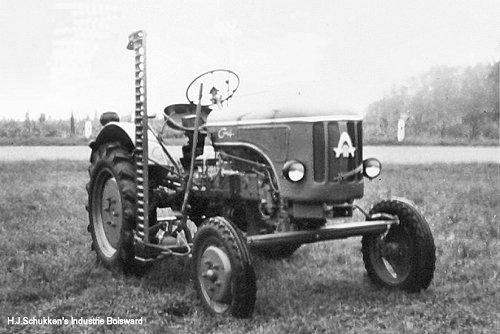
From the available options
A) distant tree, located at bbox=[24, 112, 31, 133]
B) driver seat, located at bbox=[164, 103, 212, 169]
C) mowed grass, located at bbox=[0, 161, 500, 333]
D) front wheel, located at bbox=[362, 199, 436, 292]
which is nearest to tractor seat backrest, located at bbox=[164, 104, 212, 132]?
driver seat, located at bbox=[164, 103, 212, 169]

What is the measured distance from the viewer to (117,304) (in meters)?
4.39

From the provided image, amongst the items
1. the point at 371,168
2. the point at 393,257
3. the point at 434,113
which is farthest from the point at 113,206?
the point at 434,113

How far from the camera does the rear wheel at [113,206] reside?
5008mm

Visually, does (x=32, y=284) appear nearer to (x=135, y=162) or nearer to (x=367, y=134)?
(x=135, y=162)

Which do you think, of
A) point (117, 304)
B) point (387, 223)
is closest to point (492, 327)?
point (387, 223)

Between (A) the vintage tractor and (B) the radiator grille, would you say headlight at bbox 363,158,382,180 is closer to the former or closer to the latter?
(A) the vintage tractor

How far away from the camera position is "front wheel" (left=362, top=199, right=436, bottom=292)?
183 inches

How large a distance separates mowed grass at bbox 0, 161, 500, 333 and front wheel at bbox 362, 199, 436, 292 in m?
0.13

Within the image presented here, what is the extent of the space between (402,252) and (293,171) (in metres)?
1.31

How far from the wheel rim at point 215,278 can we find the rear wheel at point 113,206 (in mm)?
969

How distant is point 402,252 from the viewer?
15.9 ft

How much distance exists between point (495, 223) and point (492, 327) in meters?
3.26

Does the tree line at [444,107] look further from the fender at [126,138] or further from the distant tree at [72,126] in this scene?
the fender at [126,138]

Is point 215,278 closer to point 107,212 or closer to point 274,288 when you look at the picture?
point 274,288
